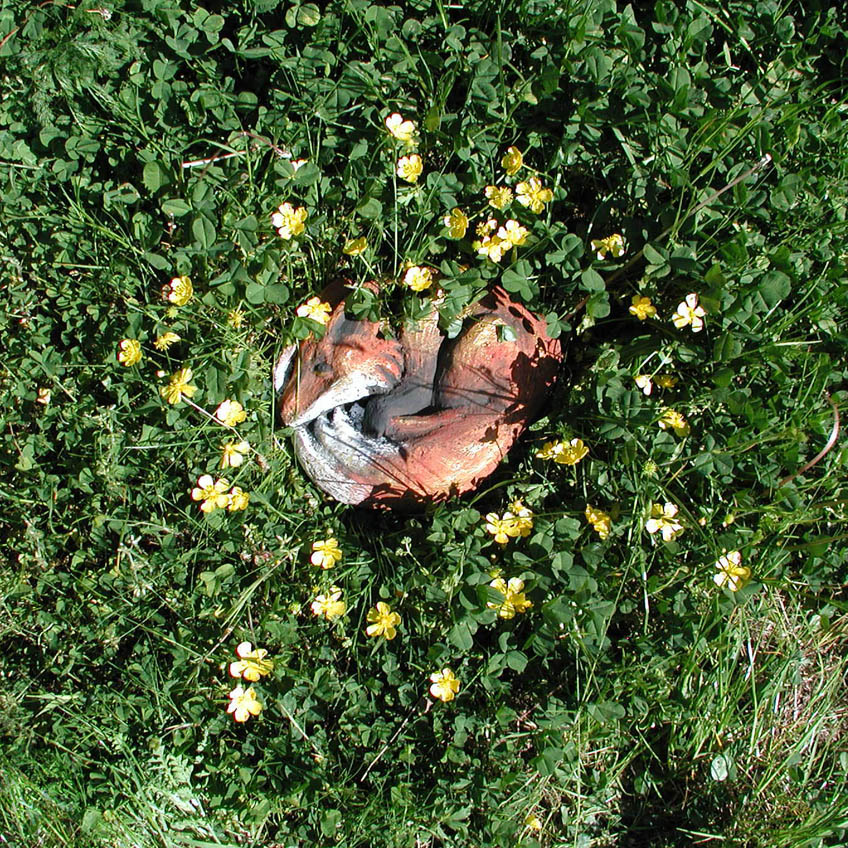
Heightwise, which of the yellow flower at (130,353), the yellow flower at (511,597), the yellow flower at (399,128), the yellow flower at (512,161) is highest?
the yellow flower at (399,128)

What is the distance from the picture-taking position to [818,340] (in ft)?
9.37

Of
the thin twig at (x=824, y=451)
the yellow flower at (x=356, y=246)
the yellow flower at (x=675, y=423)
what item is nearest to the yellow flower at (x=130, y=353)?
the yellow flower at (x=356, y=246)

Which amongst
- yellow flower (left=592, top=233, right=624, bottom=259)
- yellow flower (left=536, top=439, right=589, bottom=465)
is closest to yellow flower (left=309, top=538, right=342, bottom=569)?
yellow flower (left=536, top=439, right=589, bottom=465)

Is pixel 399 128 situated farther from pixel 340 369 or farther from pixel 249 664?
pixel 249 664

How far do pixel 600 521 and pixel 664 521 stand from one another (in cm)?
24

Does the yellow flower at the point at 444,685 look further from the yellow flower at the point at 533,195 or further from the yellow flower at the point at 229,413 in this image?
the yellow flower at the point at 533,195

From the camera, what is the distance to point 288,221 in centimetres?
289

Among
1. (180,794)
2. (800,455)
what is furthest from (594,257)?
(180,794)

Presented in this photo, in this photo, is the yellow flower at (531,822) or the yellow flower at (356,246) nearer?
the yellow flower at (356,246)

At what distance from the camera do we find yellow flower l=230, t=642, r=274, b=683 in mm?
2797

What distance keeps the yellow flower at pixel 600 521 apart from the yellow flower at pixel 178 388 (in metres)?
1.60

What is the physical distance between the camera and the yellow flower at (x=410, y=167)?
9.29ft

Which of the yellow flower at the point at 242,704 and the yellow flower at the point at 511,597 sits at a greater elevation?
the yellow flower at the point at 511,597

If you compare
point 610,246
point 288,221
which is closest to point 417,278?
point 288,221
